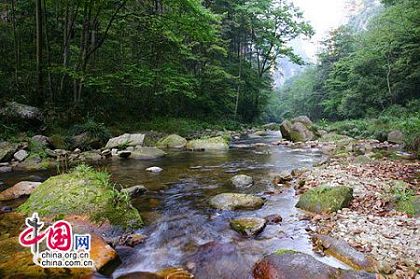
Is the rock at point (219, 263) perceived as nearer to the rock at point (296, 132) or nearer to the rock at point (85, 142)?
the rock at point (85, 142)

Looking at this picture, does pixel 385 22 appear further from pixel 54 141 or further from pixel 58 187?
pixel 58 187

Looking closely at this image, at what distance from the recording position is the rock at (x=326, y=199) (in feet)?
16.5

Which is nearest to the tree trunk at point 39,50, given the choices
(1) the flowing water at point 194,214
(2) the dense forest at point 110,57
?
(2) the dense forest at point 110,57

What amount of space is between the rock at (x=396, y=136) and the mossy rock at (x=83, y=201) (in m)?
13.4

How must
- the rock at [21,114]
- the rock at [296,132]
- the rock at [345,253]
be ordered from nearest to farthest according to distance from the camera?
1. the rock at [345,253]
2. the rock at [21,114]
3. the rock at [296,132]

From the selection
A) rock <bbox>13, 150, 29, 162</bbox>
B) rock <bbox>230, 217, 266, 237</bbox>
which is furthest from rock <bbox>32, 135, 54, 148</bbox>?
rock <bbox>230, 217, 266, 237</bbox>

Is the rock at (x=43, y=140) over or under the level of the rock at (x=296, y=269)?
over

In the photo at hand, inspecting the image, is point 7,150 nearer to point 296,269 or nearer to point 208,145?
point 208,145

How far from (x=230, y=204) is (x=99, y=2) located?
11.1 metres

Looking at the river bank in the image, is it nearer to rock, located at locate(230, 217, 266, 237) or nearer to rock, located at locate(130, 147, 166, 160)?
rock, located at locate(230, 217, 266, 237)

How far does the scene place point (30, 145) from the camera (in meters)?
10.3

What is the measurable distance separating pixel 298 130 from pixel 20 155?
1364 centimetres

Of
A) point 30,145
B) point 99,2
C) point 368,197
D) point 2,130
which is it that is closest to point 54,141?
point 30,145

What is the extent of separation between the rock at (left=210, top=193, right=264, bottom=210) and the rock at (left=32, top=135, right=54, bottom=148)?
760cm
